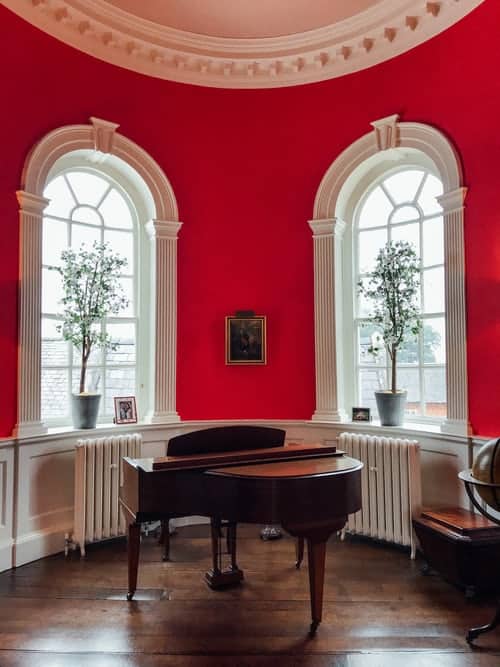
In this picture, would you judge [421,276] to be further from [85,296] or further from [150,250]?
[85,296]

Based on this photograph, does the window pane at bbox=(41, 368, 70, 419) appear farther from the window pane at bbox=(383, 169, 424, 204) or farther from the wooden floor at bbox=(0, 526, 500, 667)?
the window pane at bbox=(383, 169, 424, 204)

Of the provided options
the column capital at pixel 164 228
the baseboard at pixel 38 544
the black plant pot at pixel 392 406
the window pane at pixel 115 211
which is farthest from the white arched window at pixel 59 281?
the black plant pot at pixel 392 406

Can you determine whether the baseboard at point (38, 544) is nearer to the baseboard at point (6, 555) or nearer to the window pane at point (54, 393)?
the baseboard at point (6, 555)

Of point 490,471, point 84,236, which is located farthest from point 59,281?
point 490,471

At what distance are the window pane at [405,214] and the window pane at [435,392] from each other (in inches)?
52.7

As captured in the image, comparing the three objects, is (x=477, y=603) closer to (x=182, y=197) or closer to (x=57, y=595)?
(x=57, y=595)

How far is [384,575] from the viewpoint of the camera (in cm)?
347

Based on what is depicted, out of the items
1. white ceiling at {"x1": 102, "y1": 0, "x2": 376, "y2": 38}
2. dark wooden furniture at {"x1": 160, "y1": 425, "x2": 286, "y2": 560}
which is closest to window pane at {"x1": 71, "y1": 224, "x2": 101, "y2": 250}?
white ceiling at {"x1": 102, "y1": 0, "x2": 376, "y2": 38}

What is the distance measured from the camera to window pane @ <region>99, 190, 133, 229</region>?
4613mm

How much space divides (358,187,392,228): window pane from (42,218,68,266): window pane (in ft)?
8.77

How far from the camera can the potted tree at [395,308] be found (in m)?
4.07

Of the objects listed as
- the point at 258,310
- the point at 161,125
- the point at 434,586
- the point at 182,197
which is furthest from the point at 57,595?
the point at 161,125

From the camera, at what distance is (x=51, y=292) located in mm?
4234

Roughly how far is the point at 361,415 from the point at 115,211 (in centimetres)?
288
